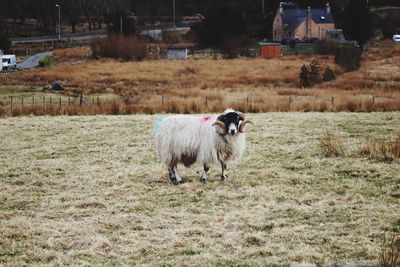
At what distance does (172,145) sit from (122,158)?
2932mm

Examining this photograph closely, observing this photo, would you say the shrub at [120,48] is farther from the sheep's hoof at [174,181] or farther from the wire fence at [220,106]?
the sheep's hoof at [174,181]

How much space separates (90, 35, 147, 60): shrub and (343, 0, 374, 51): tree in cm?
2329

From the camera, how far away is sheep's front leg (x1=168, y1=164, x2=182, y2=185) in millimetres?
12328

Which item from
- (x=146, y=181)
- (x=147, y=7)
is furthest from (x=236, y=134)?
(x=147, y=7)

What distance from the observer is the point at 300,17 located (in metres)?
84.4

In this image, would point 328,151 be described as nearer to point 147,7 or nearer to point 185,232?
point 185,232

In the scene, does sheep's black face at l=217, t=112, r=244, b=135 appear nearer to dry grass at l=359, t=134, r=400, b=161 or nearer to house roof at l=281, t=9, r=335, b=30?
dry grass at l=359, t=134, r=400, b=161

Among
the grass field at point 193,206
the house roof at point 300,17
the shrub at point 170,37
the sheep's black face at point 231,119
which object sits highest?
the house roof at point 300,17

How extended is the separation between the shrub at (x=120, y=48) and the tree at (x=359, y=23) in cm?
2329

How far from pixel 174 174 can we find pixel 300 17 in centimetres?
7536

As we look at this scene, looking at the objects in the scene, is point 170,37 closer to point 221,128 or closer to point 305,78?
point 305,78

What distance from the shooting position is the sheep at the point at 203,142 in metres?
12.2

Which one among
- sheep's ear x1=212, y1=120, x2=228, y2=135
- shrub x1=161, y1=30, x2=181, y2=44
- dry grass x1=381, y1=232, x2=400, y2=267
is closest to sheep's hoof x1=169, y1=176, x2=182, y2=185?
sheep's ear x1=212, y1=120, x2=228, y2=135

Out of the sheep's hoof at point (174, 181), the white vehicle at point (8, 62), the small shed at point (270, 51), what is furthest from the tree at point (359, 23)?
the sheep's hoof at point (174, 181)
